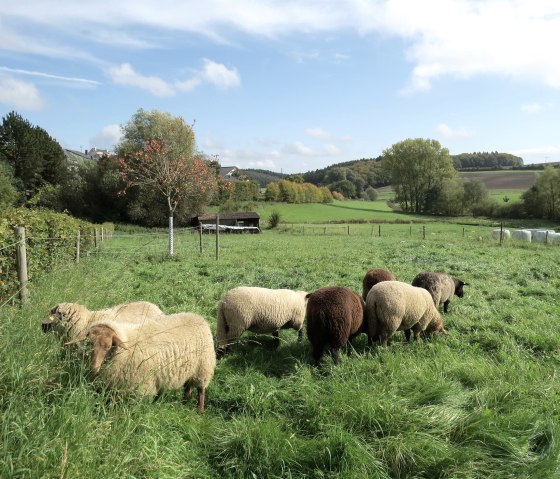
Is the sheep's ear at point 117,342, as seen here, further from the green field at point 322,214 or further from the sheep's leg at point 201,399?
the green field at point 322,214

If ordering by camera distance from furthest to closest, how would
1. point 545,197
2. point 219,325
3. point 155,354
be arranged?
point 545,197, point 219,325, point 155,354

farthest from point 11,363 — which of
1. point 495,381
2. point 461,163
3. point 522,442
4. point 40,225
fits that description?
point 461,163

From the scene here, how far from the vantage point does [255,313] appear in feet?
21.0

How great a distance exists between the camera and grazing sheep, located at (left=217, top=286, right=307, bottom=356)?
6230 mm

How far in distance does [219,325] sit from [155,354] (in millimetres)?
2141

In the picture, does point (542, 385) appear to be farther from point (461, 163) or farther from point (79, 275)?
point (461, 163)

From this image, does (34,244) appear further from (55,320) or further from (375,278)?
(375,278)

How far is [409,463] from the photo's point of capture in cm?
359

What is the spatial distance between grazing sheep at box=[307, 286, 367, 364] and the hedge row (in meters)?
3.97

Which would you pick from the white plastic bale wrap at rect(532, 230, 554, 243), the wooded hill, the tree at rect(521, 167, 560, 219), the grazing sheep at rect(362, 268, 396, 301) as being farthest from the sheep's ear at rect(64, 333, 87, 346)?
the wooded hill

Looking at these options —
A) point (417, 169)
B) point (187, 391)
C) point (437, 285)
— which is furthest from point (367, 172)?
point (187, 391)

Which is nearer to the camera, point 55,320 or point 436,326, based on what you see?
point 55,320

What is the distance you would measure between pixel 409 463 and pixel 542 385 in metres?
2.28

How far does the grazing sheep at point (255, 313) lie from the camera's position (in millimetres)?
6230
